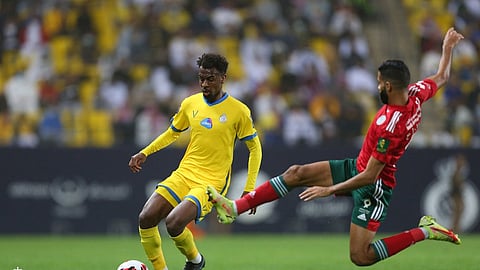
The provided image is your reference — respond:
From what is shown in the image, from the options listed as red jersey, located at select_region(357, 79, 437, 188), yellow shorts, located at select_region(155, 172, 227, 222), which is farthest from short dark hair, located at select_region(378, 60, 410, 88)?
yellow shorts, located at select_region(155, 172, 227, 222)

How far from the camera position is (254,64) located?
23.3m

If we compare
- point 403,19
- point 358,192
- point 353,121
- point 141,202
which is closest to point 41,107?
point 141,202

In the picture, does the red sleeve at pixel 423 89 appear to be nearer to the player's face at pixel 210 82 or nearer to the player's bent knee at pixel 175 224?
the player's face at pixel 210 82

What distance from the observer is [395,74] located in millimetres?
10203

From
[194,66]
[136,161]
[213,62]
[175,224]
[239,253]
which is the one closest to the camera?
[175,224]

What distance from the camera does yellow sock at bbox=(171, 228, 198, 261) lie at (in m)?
11.0

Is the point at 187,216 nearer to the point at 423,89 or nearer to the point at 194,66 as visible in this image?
the point at 423,89

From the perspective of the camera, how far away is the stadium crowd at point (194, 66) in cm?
2080

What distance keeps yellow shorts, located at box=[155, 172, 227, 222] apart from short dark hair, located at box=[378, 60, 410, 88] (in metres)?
2.53

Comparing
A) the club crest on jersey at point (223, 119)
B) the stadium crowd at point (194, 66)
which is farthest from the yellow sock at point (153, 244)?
the stadium crowd at point (194, 66)

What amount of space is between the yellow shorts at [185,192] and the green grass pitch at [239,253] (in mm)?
2283

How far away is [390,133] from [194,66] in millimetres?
12737

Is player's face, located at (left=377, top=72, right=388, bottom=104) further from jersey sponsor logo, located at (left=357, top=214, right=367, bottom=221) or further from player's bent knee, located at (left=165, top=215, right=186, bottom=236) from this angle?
player's bent knee, located at (left=165, top=215, right=186, bottom=236)

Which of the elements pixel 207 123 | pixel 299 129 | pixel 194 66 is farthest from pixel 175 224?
pixel 194 66
